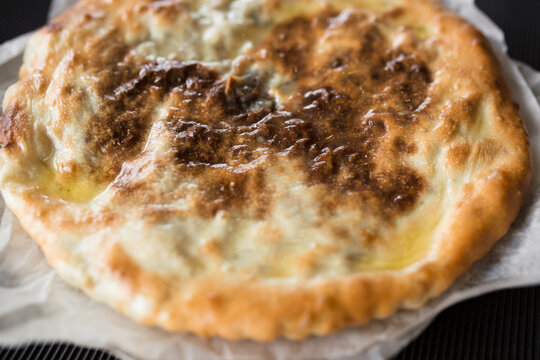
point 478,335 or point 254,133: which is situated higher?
point 254,133

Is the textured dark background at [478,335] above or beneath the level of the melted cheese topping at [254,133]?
beneath

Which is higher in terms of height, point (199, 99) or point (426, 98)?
point (199, 99)

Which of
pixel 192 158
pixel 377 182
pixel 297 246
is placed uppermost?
pixel 192 158

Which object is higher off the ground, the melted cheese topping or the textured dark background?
the melted cheese topping

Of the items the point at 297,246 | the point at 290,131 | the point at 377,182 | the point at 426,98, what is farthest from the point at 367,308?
the point at 426,98

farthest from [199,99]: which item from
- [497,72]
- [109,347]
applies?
[497,72]

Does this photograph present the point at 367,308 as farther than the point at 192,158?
No

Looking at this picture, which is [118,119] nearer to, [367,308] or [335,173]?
[335,173]

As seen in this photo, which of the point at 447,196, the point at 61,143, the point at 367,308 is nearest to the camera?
the point at 367,308

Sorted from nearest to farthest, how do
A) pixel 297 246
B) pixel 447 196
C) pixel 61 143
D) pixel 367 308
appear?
pixel 367 308, pixel 297 246, pixel 447 196, pixel 61 143

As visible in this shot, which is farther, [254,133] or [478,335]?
[254,133]
